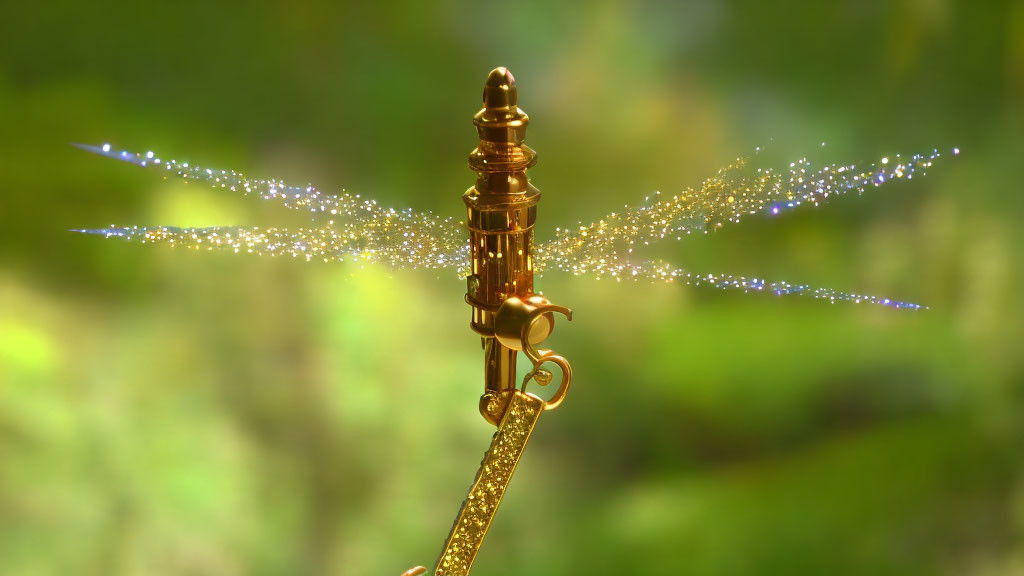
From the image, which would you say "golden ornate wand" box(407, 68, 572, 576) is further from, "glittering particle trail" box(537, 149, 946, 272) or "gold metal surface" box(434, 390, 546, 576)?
"glittering particle trail" box(537, 149, 946, 272)

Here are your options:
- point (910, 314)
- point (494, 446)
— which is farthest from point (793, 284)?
point (494, 446)

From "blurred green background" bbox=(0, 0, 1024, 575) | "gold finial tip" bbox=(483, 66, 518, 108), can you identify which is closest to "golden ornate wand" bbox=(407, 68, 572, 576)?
"gold finial tip" bbox=(483, 66, 518, 108)

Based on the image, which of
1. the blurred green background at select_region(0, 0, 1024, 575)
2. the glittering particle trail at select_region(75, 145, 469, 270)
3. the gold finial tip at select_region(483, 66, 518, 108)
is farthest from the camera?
the blurred green background at select_region(0, 0, 1024, 575)

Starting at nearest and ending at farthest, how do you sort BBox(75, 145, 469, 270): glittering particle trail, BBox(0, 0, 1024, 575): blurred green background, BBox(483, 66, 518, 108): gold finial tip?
BBox(483, 66, 518, 108): gold finial tip
BBox(75, 145, 469, 270): glittering particle trail
BBox(0, 0, 1024, 575): blurred green background

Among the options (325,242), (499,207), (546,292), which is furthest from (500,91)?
(546,292)

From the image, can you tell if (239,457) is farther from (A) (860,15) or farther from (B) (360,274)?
(A) (860,15)

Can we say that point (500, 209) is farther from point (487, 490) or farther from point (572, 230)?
point (572, 230)

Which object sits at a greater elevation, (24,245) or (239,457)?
(24,245)
